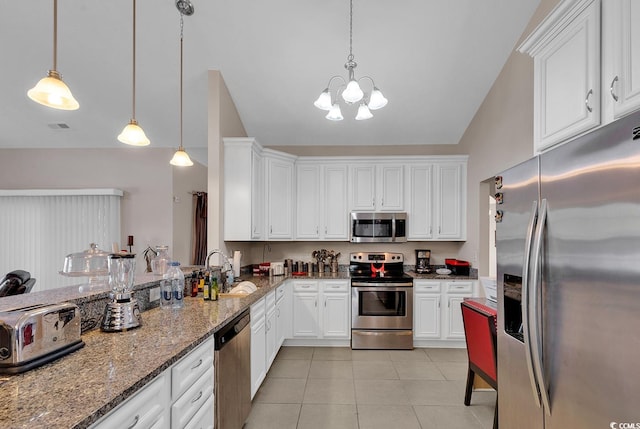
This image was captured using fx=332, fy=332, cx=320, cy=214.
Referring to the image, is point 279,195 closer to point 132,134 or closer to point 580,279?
point 132,134

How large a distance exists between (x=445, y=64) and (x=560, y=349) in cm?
312

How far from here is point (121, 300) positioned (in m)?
1.76

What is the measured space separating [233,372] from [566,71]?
2.52 meters

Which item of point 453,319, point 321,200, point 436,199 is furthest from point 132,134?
point 453,319

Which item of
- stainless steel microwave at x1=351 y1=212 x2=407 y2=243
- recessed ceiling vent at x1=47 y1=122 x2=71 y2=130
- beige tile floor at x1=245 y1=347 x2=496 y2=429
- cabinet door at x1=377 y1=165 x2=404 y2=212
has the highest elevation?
recessed ceiling vent at x1=47 y1=122 x2=71 y2=130

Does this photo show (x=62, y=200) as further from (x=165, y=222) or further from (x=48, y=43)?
(x=48, y=43)

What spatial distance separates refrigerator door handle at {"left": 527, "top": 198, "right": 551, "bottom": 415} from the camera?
54.9 inches

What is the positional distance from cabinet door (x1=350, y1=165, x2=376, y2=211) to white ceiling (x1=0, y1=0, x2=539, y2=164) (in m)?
0.51

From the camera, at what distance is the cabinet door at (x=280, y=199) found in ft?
14.5

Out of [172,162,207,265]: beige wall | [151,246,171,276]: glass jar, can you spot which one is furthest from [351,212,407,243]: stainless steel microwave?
[172,162,207,265]: beige wall

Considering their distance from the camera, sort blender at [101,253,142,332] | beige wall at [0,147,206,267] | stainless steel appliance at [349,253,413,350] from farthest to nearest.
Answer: beige wall at [0,147,206,267]
stainless steel appliance at [349,253,413,350]
blender at [101,253,142,332]

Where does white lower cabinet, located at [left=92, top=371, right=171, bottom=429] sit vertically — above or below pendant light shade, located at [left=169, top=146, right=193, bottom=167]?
below

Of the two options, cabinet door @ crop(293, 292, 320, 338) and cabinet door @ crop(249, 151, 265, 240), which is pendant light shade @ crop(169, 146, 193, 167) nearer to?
cabinet door @ crop(249, 151, 265, 240)

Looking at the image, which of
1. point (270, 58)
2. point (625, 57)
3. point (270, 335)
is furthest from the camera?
point (270, 58)
